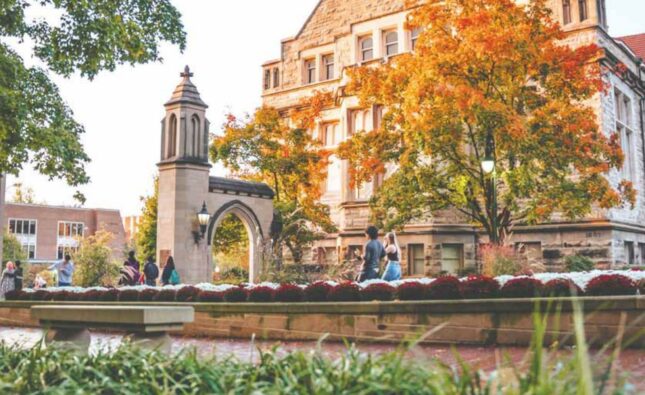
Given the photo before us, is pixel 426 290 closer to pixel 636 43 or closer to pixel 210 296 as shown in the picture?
pixel 210 296

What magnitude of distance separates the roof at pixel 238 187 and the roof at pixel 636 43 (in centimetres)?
2164

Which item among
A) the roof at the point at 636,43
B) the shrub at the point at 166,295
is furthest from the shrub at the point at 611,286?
the roof at the point at 636,43

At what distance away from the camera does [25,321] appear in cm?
1587

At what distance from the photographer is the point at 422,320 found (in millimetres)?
9336

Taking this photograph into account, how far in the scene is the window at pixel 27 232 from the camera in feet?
228

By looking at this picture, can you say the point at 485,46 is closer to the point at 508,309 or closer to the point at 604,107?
the point at 604,107

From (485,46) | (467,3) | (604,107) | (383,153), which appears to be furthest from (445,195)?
(604,107)

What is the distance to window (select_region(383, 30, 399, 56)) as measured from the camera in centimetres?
2812

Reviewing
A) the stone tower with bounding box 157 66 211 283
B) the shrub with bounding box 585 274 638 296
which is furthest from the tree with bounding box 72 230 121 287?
the shrub with bounding box 585 274 638 296

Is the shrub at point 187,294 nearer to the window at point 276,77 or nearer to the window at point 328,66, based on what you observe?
the window at point 328,66

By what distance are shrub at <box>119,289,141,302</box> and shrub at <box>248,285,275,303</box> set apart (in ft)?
12.4

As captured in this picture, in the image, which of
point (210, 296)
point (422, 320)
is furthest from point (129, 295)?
point (422, 320)

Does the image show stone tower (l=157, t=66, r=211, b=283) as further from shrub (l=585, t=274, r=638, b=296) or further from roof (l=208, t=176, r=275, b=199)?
shrub (l=585, t=274, r=638, b=296)

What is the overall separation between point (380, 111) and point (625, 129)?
377 inches
